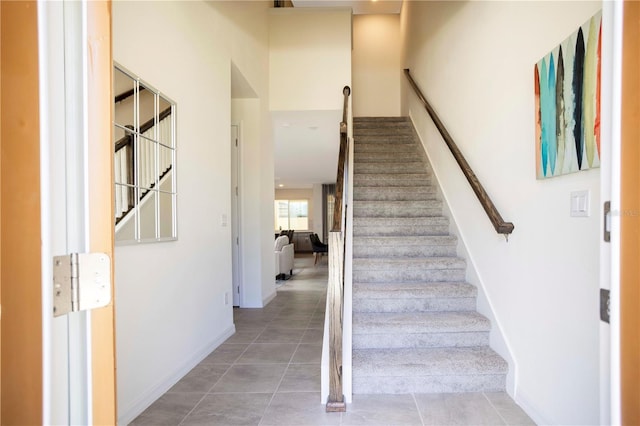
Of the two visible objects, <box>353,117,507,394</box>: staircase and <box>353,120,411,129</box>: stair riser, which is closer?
<box>353,117,507,394</box>: staircase

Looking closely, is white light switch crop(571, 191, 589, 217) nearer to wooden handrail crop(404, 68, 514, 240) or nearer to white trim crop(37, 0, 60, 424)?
wooden handrail crop(404, 68, 514, 240)

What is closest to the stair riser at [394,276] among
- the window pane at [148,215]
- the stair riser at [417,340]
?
the stair riser at [417,340]

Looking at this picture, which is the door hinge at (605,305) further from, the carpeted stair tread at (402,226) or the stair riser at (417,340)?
the carpeted stair tread at (402,226)

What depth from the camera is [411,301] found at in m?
2.88

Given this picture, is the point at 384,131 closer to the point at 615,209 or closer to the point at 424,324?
the point at 424,324

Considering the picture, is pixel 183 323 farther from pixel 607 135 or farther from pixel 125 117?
pixel 607 135

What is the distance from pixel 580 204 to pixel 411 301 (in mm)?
1504

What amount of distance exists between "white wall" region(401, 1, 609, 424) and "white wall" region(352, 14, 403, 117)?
409 centimetres

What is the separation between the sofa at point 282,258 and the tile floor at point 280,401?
3.76 m

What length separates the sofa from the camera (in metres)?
7.06

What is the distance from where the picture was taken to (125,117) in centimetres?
202

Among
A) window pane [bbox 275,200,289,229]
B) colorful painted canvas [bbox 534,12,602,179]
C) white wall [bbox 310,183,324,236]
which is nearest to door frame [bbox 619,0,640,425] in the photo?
colorful painted canvas [bbox 534,12,602,179]

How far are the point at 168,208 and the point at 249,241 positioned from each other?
7.49ft

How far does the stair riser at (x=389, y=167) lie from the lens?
4.60 meters
